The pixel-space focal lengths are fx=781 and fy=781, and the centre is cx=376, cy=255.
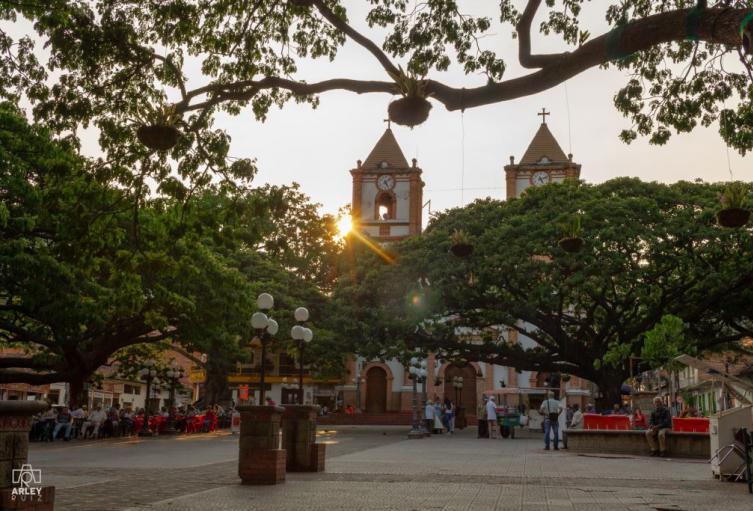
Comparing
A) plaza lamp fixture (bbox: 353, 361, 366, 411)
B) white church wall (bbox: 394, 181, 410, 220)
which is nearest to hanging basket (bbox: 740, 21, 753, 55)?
white church wall (bbox: 394, 181, 410, 220)

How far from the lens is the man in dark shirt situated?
59.1ft

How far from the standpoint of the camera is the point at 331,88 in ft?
23.1

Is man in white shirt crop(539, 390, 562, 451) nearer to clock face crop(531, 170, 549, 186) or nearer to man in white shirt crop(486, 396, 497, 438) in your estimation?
man in white shirt crop(486, 396, 497, 438)

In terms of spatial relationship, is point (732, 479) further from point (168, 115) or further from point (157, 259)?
point (168, 115)

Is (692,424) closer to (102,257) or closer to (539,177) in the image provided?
(102,257)

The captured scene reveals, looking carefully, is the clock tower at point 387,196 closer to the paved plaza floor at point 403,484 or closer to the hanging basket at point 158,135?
the paved plaza floor at point 403,484

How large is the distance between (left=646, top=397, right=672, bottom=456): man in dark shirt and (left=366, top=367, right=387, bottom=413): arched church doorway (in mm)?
33192

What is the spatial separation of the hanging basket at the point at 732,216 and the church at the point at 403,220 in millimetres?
39205

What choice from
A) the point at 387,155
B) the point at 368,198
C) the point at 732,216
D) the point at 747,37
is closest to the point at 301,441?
the point at 732,216

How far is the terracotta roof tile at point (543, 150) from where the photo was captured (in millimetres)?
50625

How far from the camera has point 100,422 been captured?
28.4m

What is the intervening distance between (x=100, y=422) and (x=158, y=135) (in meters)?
23.8

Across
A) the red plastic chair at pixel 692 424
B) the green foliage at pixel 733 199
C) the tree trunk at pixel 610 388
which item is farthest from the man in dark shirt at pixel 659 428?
the tree trunk at pixel 610 388

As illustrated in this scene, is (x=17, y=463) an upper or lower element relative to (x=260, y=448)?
upper
